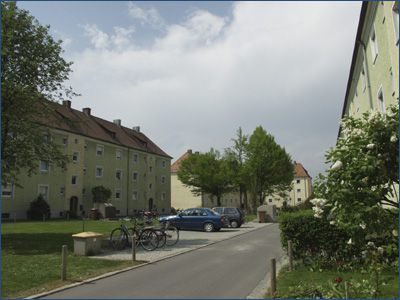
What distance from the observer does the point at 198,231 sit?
26672 millimetres

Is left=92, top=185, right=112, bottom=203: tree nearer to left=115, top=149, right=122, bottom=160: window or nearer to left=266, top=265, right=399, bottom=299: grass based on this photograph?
left=115, top=149, right=122, bottom=160: window

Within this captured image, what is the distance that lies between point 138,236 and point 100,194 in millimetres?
30814

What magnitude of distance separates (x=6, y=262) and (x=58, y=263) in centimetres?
162

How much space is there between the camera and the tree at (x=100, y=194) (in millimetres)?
46062

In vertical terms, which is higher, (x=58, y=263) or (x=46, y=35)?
(x=46, y=35)

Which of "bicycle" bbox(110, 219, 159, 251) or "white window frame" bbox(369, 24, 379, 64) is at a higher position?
"white window frame" bbox(369, 24, 379, 64)

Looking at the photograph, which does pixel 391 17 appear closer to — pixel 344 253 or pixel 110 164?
pixel 344 253

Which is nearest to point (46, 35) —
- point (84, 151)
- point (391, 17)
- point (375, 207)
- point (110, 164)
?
point (391, 17)

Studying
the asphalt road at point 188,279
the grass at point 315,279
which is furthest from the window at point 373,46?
the grass at point 315,279

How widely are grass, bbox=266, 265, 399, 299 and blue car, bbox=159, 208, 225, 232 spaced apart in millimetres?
14761

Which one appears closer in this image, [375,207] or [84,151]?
[375,207]

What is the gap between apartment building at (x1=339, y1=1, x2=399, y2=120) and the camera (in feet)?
43.8

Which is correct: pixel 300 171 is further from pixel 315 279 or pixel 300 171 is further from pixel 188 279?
pixel 188 279

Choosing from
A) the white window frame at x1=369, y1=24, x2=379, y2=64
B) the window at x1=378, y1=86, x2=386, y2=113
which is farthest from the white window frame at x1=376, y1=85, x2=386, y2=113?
the white window frame at x1=369, y1=24, x2=379, y2=64
